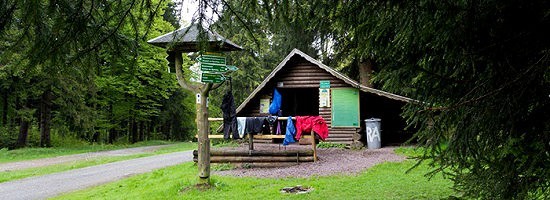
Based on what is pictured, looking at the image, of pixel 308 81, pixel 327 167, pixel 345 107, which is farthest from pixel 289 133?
pixel 308 81

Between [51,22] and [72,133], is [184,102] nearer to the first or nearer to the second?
[72,133]

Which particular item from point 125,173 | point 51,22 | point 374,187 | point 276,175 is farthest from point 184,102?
point 51,22

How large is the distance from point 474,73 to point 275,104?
519 inches

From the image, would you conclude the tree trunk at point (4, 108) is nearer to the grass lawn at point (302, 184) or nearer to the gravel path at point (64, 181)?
the gravel path at point (64, 181)

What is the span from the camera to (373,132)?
48.8ft

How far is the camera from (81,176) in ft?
38.4

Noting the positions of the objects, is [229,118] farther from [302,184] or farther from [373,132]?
[373,132]

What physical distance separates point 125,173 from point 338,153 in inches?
268

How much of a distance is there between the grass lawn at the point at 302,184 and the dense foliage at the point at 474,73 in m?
3.11

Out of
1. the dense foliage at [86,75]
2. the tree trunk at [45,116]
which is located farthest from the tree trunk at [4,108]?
the tree trunk at [45,116]

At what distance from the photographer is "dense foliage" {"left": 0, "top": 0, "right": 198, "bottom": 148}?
11.7 ft

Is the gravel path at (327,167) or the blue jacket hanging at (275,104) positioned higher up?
the blue jacket hanging at (275,104)

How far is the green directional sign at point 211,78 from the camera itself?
8.20m

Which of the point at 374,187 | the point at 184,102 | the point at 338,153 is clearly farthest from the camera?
the point at 184,102
